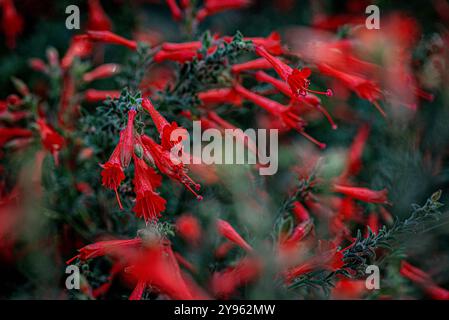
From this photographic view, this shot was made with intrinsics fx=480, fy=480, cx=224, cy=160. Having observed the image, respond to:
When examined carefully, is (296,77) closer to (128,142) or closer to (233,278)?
(128,142)

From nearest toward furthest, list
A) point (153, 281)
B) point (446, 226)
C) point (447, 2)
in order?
point (153, 281) < point (446, 226) < point (447, 2)

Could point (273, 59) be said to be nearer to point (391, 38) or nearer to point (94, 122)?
point (94, 122)

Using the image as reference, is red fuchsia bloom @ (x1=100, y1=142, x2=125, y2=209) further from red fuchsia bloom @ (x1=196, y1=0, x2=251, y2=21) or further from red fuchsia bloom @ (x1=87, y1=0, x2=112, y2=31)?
red fuchsia bloom @ (x1=87, y1=0, x2=112, y2=31)

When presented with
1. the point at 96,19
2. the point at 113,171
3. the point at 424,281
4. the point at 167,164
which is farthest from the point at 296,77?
the point at 96,19

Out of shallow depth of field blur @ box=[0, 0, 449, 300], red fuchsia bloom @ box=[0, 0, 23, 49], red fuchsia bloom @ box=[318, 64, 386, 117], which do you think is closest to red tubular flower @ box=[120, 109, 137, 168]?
shallow depth of field blur @ box=[0, 0, 449, 300]

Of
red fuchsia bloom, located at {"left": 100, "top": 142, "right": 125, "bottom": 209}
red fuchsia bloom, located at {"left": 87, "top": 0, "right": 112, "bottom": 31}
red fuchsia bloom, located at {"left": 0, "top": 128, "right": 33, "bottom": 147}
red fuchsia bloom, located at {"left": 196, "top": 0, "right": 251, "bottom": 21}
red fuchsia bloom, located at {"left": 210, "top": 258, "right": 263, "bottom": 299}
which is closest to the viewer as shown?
red fuchsia bloom, located at {"left": 100, "top": 142, "right": 125, "bottom": 209}
